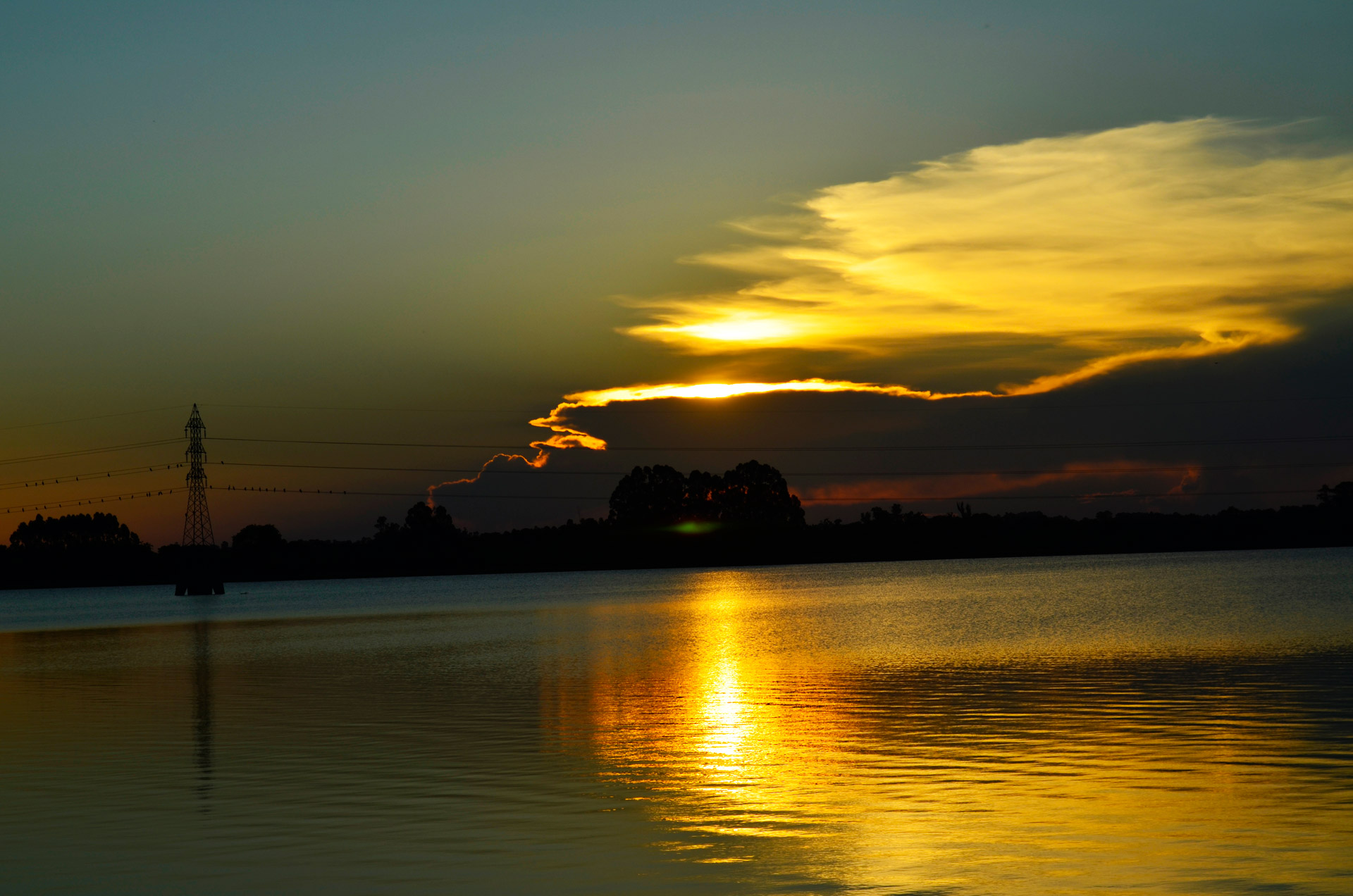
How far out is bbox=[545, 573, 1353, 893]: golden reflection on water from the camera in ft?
51.9

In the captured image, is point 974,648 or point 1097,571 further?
point 1097,571

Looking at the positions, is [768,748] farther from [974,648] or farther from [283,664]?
[283,664]

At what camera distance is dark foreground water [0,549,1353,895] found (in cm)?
1602

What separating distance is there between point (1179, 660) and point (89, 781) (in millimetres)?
35395

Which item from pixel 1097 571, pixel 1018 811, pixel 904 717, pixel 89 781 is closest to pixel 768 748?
pixel 904 717

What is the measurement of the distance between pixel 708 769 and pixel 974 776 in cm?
515

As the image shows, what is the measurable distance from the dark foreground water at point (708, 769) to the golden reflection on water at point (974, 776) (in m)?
0.09

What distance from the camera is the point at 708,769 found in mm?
23891

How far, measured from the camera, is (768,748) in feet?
86.0

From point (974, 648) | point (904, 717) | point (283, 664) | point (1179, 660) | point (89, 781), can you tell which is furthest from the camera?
point (283, 664)

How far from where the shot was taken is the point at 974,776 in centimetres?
2189

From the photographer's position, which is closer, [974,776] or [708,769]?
[974,776]

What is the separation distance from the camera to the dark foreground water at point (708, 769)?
631 inches

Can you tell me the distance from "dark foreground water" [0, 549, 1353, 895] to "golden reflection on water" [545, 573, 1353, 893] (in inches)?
3.5
